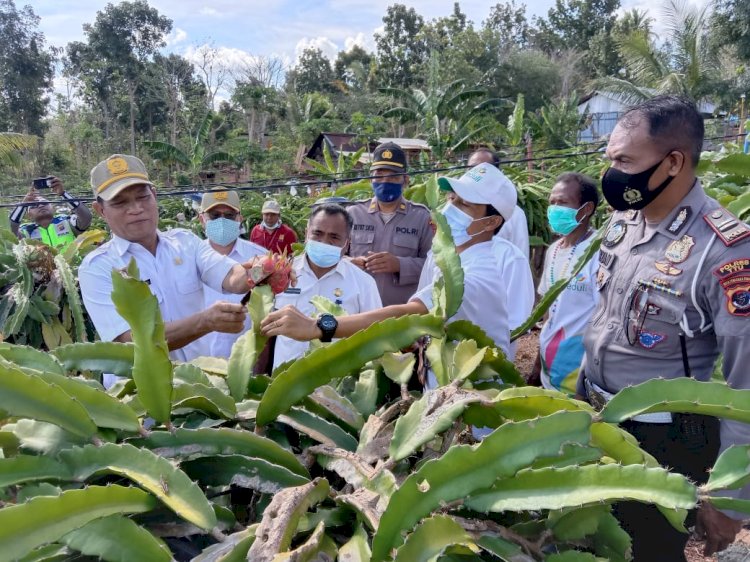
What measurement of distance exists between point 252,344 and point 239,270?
0.86m

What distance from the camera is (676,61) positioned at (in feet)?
70.1

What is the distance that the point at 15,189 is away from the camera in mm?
22234

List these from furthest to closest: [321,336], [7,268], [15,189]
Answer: [15,189] → [7,268] → [321,336]

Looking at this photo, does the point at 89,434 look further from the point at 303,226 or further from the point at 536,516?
the point at 303,226

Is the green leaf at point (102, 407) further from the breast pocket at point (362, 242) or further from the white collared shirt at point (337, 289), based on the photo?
the breast pocket at point (362, 242)

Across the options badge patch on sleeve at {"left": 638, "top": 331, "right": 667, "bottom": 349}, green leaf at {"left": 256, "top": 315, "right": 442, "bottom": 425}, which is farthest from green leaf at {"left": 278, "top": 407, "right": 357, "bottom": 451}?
badge patch on sleeve at {"left": 638, "top": 331, "right": 667, "bottom": 349}

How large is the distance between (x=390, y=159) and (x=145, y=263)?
85.6 inches

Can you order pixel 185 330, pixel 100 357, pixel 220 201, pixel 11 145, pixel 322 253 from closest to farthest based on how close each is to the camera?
pixel 100 357
pixel 185 330
pixel 322 253
pixel 220 201
pixel 11 145

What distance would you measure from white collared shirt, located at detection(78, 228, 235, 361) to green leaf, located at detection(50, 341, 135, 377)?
3.18 feet

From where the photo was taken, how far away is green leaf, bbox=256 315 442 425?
4.01 feet

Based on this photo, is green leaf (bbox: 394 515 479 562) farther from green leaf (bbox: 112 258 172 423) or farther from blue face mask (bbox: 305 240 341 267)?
blue face mask (bbox: 305 240 341 267)

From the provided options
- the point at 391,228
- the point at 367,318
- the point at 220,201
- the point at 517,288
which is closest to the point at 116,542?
the point at 367,318

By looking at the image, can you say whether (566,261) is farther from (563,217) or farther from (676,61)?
(676,61)

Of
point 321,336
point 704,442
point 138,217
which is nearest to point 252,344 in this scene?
point 321,336
